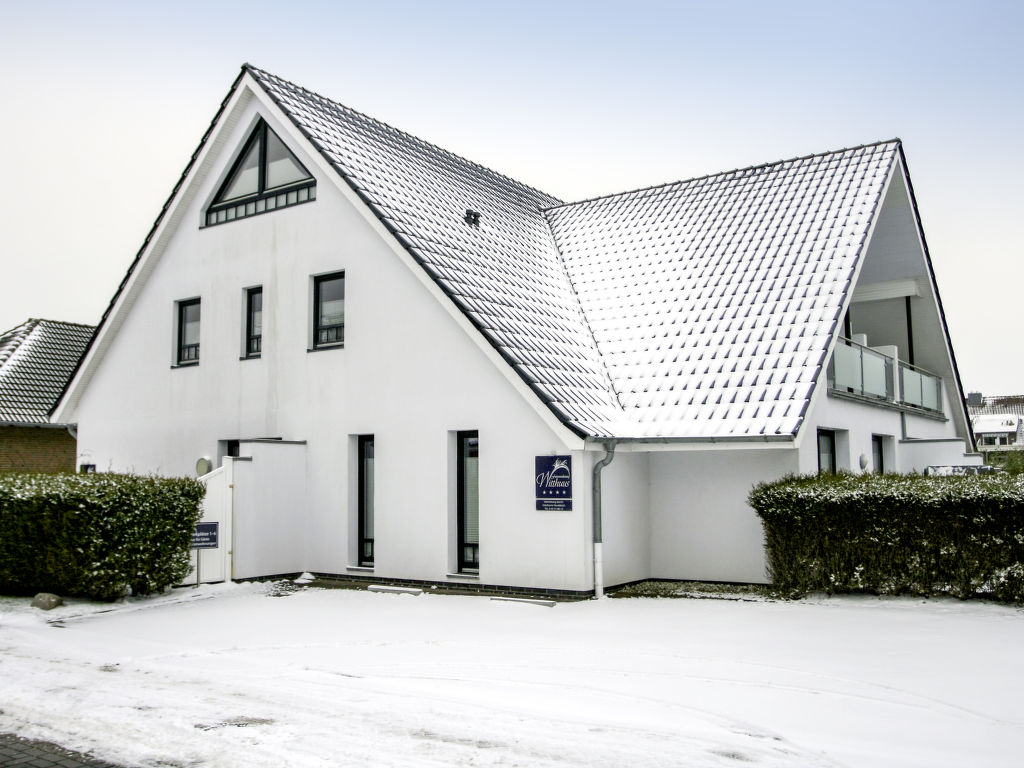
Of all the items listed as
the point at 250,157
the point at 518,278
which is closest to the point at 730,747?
the point at 518,278

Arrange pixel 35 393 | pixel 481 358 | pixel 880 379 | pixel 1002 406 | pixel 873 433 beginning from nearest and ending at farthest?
pixel 481 358, pixel 873 433, pixel 880 379, pixel 35 393, pixel 1002 406

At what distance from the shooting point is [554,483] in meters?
13.4

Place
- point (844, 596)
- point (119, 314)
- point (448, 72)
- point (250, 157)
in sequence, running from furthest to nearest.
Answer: point (119, 314) < point (250, 157) < point (448, 72) < point (844, 596)

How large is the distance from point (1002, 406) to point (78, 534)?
91898mm

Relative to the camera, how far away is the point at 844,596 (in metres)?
12.3

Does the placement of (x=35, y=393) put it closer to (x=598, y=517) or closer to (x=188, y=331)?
(x=188, y=331)

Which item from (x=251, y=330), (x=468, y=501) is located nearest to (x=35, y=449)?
(x=251, y=330)

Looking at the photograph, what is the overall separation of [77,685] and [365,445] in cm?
781

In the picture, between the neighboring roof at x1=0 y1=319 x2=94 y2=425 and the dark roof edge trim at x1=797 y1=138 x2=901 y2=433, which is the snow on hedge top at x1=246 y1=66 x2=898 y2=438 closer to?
the dark roof edge trim at x1=797 y1=138 x2=901 y2=433

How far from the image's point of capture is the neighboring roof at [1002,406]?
8738 centimetres

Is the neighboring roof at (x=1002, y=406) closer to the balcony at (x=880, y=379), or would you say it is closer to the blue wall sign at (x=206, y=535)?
the balcony at (x=880, y=379)

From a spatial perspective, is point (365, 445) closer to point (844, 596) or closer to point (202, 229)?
point (202, 229)

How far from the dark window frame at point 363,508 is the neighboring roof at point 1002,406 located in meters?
83.0

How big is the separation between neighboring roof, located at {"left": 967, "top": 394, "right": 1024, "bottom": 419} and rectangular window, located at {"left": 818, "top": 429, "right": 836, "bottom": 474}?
78.4 m
